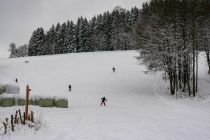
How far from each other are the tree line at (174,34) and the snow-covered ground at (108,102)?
2803 millimetres

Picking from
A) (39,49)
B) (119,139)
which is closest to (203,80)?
(119,139)

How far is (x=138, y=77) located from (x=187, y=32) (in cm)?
1553

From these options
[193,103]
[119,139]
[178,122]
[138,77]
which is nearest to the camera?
[119,139]

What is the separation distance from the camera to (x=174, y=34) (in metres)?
28.9

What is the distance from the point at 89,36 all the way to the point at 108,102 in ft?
214

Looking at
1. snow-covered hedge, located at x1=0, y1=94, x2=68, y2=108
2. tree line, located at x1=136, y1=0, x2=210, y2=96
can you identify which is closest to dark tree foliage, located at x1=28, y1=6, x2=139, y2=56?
tree line, located at x1=136, y1=0, x2=210, y2=96

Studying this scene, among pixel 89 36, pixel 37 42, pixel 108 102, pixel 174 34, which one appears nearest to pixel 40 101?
pixel 108 102

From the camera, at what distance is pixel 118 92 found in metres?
33.5

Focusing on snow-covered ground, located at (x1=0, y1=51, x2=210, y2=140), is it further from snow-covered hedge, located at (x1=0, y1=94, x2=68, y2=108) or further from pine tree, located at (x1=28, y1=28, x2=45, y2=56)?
pine tree, located at (x1=28, y1=28, x2=45, y2=56)

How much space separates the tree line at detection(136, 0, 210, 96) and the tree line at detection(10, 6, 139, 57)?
54.7m

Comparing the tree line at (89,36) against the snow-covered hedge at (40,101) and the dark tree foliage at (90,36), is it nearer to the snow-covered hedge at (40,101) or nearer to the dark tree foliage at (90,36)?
the dark tree foliage at (90,36)

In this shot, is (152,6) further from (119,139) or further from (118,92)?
(119,139)

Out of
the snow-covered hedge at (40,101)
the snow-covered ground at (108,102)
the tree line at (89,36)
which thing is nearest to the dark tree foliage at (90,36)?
the tree line at (89,36)

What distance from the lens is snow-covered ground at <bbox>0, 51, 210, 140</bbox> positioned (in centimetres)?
1200
